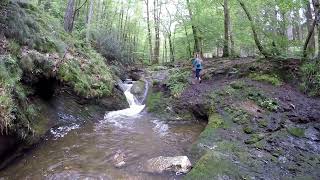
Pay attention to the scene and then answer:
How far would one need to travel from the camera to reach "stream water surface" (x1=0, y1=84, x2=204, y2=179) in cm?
638

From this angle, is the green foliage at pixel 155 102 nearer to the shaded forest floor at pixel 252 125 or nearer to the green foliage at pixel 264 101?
the shaded forest floor at pixel 252 125

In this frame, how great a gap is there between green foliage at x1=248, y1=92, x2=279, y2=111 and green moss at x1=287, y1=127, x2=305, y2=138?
4.72 feet

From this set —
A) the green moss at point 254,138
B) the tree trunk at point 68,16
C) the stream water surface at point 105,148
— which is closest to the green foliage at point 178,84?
the stream water surface at point 105,148

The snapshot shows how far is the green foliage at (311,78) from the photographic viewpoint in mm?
10320

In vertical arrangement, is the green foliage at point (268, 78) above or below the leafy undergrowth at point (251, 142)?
above

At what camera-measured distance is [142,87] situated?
50.9ft

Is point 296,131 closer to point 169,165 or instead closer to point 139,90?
point 169,165

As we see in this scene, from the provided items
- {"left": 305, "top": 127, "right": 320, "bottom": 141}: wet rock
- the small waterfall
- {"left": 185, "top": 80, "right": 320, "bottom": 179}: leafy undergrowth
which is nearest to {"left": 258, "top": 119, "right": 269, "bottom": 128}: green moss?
{"left": 185, "top": 80, "right": 320, "bottom": 179}: leafy undergrowth

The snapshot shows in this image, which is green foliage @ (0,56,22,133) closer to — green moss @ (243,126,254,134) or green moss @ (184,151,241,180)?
green moss @ (184,151,241,180)

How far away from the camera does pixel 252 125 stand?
8453 millimetres

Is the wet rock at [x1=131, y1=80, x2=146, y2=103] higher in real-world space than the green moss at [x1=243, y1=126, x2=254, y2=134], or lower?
higher

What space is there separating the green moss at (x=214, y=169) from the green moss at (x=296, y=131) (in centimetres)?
251

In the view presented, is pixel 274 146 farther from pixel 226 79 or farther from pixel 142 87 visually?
pixel 142 87

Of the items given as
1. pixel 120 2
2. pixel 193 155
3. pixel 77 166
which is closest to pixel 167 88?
pixel 193 155
